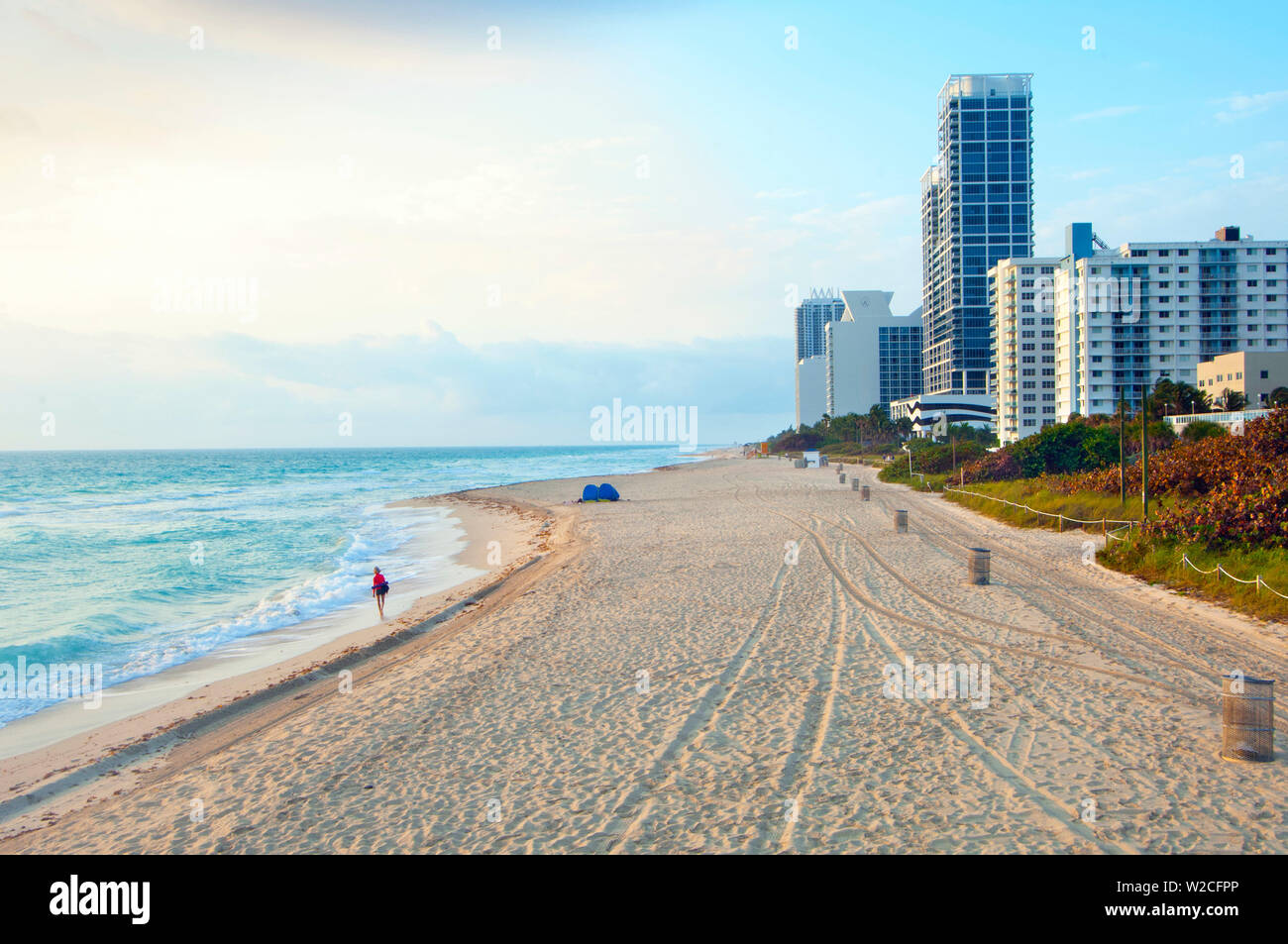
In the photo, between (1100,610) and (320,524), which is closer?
(1100,610)

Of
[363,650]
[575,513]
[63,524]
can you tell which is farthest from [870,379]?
[363,650]

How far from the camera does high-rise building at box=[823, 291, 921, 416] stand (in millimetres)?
165625

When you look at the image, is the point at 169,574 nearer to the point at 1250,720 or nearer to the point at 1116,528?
the point at 1250,720

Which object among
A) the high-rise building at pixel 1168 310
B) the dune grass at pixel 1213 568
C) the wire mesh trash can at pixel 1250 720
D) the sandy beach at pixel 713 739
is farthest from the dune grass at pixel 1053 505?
the high-rise building at pixel 1168 310

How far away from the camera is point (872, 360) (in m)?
167

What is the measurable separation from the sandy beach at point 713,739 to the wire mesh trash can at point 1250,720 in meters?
0.17

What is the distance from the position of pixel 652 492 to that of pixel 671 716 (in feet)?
133

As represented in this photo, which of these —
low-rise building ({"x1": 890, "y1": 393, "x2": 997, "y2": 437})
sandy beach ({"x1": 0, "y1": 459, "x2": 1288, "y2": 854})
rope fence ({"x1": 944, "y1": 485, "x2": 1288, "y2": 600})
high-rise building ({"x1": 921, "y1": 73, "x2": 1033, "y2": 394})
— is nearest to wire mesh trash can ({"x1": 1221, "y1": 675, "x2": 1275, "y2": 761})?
sandy beach ({"x1": 0, "y1": 459, "x2": 1288, "y2": 854})

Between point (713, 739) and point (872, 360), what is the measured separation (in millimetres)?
169729

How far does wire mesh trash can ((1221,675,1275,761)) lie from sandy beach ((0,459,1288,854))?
0.17 m

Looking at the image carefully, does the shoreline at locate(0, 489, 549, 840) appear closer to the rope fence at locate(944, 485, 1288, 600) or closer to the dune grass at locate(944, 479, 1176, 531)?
the rope fence at locate(944, 485, 1288, 600)

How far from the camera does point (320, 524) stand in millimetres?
37438

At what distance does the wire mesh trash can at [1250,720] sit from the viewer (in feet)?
22.9

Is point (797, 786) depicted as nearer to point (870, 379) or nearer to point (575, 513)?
point (575, 513)
